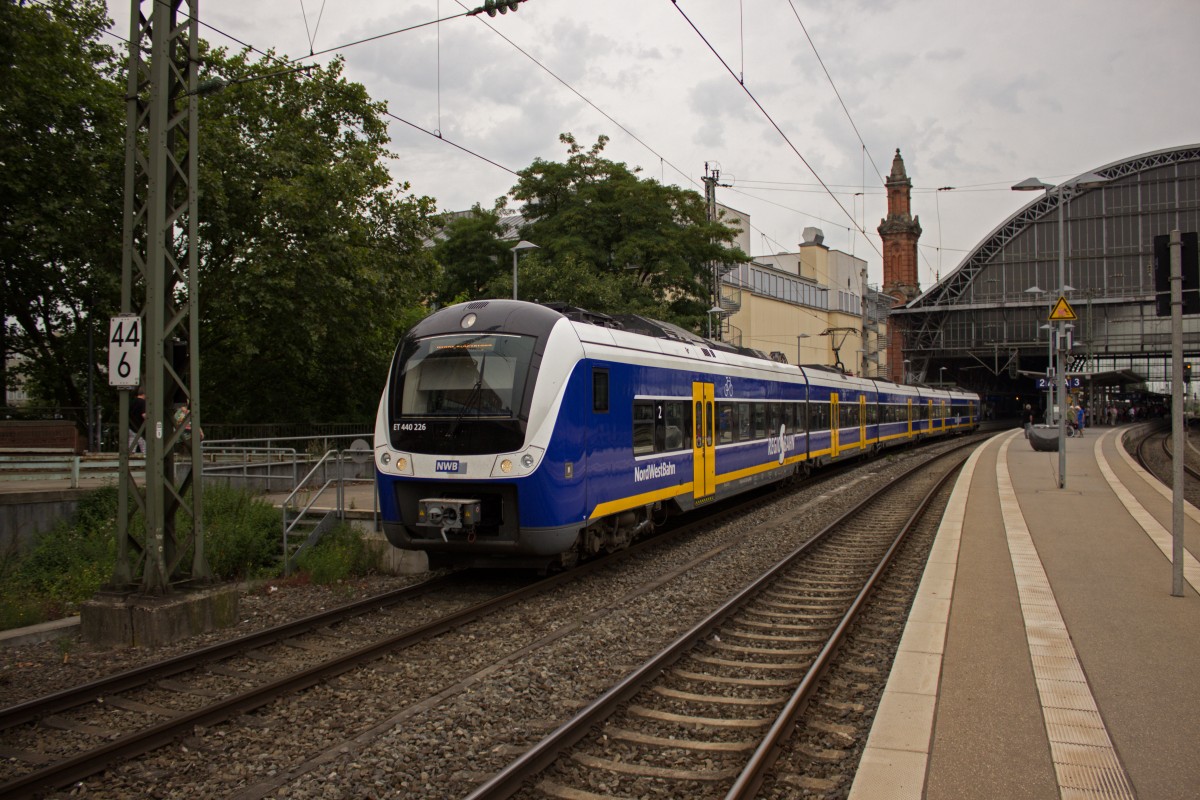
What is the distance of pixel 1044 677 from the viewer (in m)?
5.73

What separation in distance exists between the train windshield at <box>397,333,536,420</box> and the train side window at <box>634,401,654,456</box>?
7.46ft

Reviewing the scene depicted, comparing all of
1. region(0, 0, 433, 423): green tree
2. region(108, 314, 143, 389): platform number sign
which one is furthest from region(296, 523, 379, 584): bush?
region(0, 0, 433, 423): green tree

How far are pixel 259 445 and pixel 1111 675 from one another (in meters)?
21.3

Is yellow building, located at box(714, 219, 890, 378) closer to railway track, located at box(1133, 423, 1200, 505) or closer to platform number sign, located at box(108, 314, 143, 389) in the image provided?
railway track, located at box(1133, 423, 1200, 505)

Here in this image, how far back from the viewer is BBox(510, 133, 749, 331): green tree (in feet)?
104

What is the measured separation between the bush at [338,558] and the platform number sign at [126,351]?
368 centimetres

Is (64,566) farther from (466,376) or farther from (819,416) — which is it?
(819,416)

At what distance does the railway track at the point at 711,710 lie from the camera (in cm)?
464

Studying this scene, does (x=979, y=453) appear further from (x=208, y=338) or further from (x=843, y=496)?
(x=208, y=338)

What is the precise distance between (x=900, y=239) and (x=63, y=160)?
73.1 m

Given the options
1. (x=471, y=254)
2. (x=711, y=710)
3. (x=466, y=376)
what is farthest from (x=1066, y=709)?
(x=471, y=254)

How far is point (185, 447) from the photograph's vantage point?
8.77 meters

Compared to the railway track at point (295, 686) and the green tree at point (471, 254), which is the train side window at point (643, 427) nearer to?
the railway track at point (295, 686)

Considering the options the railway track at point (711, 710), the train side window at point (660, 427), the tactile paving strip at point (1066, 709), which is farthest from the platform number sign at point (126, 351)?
the tactile paving strip at point (1066, 709)
